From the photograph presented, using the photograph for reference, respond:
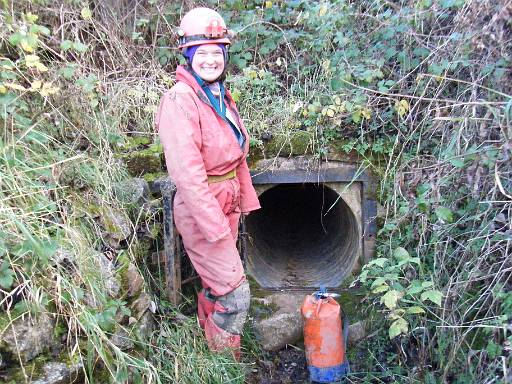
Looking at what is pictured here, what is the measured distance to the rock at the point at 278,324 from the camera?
4.45 m

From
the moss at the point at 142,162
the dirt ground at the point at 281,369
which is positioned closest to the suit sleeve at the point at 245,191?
the moss at the point at 142,162

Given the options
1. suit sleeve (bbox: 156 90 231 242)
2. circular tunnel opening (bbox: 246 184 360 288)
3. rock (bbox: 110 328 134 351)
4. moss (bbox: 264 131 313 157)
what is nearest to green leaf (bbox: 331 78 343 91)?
moss (bbox: 264 131 313 157)

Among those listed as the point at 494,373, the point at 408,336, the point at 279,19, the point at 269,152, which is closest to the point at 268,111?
the point at 269,152

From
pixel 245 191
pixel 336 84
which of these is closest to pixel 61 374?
pixel 245 191

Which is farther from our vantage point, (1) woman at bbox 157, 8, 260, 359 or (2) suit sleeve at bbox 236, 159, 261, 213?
(2) suit sleeve at bbox 236, 159, 261, 213

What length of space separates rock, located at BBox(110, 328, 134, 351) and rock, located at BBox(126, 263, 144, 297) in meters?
0.32

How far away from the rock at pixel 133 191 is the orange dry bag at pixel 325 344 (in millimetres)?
1494

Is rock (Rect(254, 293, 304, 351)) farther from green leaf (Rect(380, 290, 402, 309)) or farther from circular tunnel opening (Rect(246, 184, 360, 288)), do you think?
green leaf (Rect(380, 290, 402, 309))

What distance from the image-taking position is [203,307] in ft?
12.8

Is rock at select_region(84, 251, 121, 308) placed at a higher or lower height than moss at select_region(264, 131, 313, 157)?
lower

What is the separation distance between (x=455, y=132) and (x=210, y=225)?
5.38ft

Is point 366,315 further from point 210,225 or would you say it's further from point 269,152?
point 210,225

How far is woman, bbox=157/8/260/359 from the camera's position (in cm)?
322

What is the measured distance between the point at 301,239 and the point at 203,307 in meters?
3.18
